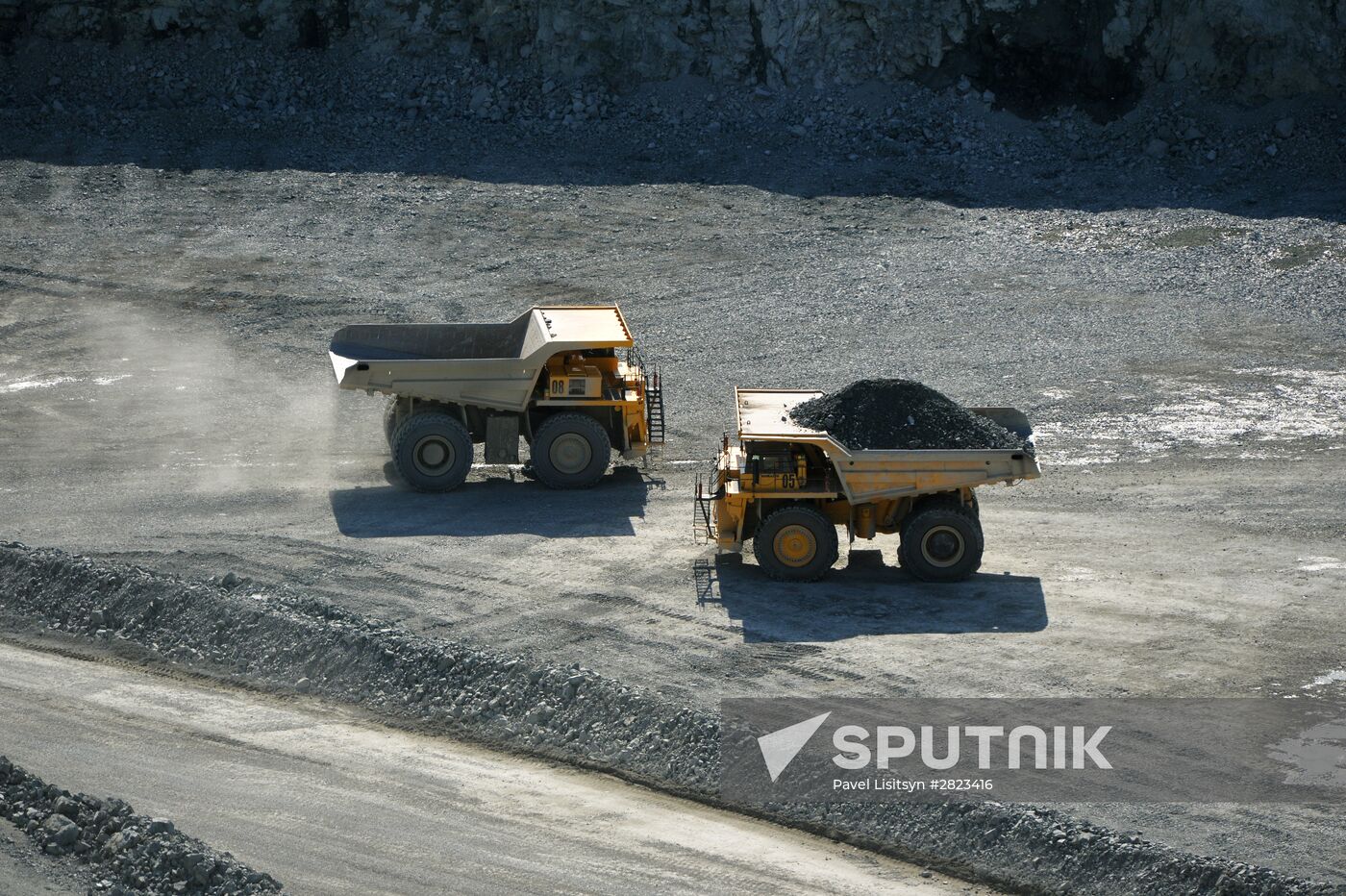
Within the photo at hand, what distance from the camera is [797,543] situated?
1443 cm

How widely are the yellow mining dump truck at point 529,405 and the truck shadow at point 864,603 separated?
3.01m

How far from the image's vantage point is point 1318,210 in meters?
28.4

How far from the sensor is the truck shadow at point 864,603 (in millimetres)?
13469

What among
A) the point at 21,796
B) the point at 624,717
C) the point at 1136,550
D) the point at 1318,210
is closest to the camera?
the point at 21,796

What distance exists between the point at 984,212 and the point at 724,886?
21.7 metres

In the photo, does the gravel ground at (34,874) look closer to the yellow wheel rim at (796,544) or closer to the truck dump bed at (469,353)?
the yellow wheel rim at (796,544)

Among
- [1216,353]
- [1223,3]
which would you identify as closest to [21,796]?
[1216,353]

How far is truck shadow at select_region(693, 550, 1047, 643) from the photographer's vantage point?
44.2 ft

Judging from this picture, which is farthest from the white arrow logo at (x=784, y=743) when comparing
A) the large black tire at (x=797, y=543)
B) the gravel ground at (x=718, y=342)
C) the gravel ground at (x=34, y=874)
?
the gravel ground at (x=34, y=874)

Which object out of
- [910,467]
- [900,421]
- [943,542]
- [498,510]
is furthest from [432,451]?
[943,542]

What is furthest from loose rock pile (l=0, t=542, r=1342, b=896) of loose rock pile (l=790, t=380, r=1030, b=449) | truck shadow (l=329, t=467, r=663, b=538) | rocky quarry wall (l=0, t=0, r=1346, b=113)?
rocky quarry wall (l=0, t=0, r=1346, b=113)

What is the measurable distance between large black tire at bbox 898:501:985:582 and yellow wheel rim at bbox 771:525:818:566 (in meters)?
0.94

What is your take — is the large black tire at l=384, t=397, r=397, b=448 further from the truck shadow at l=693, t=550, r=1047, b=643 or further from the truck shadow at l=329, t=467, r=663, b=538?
the truck shadow at l=693, t=550, r=1047, b=643

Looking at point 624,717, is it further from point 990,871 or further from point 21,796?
point 21,796
